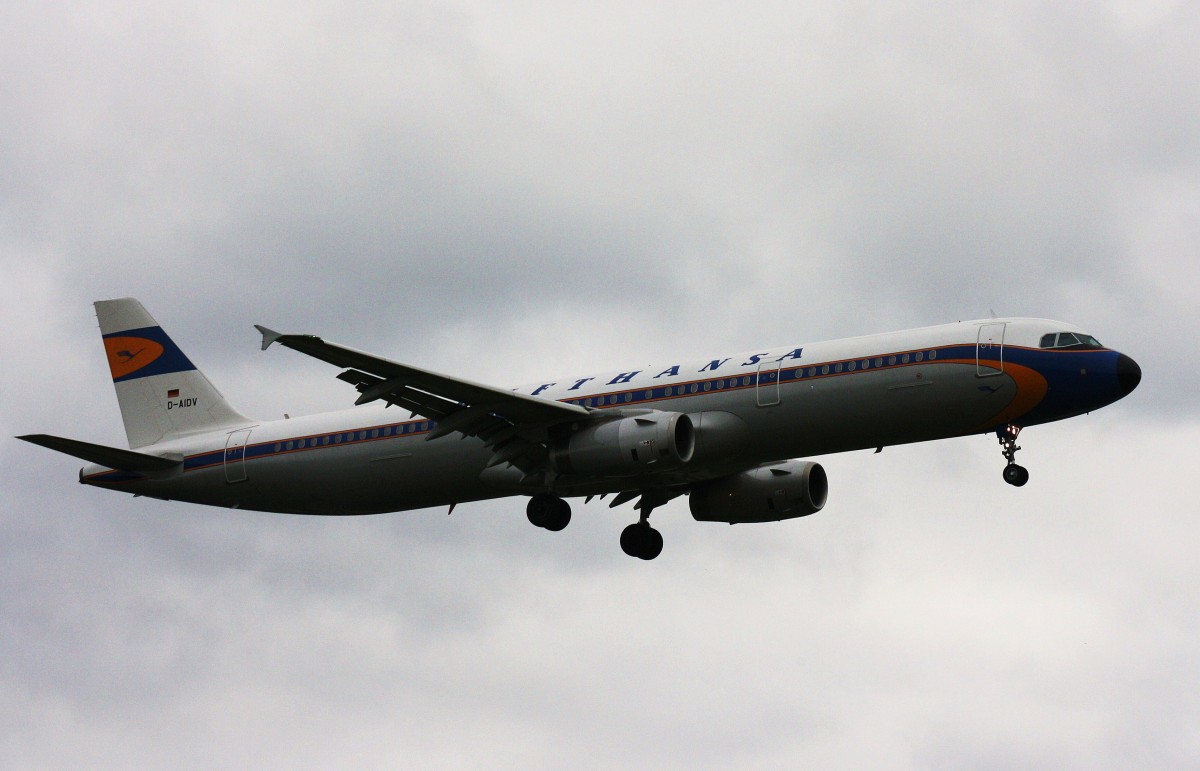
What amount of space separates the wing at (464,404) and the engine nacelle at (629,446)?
2.37ft

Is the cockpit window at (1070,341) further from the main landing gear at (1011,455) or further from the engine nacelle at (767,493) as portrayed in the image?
the engine nacelle at (767,493)

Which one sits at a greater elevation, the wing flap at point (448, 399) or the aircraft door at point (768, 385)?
the aircraft door at point (768, 385)

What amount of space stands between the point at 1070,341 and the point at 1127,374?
164cm

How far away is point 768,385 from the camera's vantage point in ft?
138

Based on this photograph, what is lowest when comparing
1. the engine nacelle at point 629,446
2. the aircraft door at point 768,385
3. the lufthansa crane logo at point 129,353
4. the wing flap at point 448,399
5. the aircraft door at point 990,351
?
the engine nacelle at point 629,446

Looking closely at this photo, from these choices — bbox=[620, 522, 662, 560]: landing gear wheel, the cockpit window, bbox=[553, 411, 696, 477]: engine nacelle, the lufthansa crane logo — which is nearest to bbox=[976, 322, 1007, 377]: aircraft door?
the cockpit window

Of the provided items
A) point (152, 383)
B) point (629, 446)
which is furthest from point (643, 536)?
point (152, 383)

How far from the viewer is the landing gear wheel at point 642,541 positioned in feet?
165

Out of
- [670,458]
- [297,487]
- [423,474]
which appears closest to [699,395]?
[670,458]

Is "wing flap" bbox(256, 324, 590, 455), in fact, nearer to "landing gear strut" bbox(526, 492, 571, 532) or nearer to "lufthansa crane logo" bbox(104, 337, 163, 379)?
"landing gear strut" bbox(526, 492, 571, 532)

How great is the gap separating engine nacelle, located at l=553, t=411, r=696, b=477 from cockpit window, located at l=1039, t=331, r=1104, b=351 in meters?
9.51

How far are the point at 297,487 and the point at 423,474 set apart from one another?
4750mm

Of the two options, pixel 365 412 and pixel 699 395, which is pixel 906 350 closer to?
pixel 699 395

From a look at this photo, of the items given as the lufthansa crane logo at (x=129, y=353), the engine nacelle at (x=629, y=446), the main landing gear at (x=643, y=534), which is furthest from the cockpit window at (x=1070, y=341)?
the lufthansa crane logo at (x=129, y=353)
